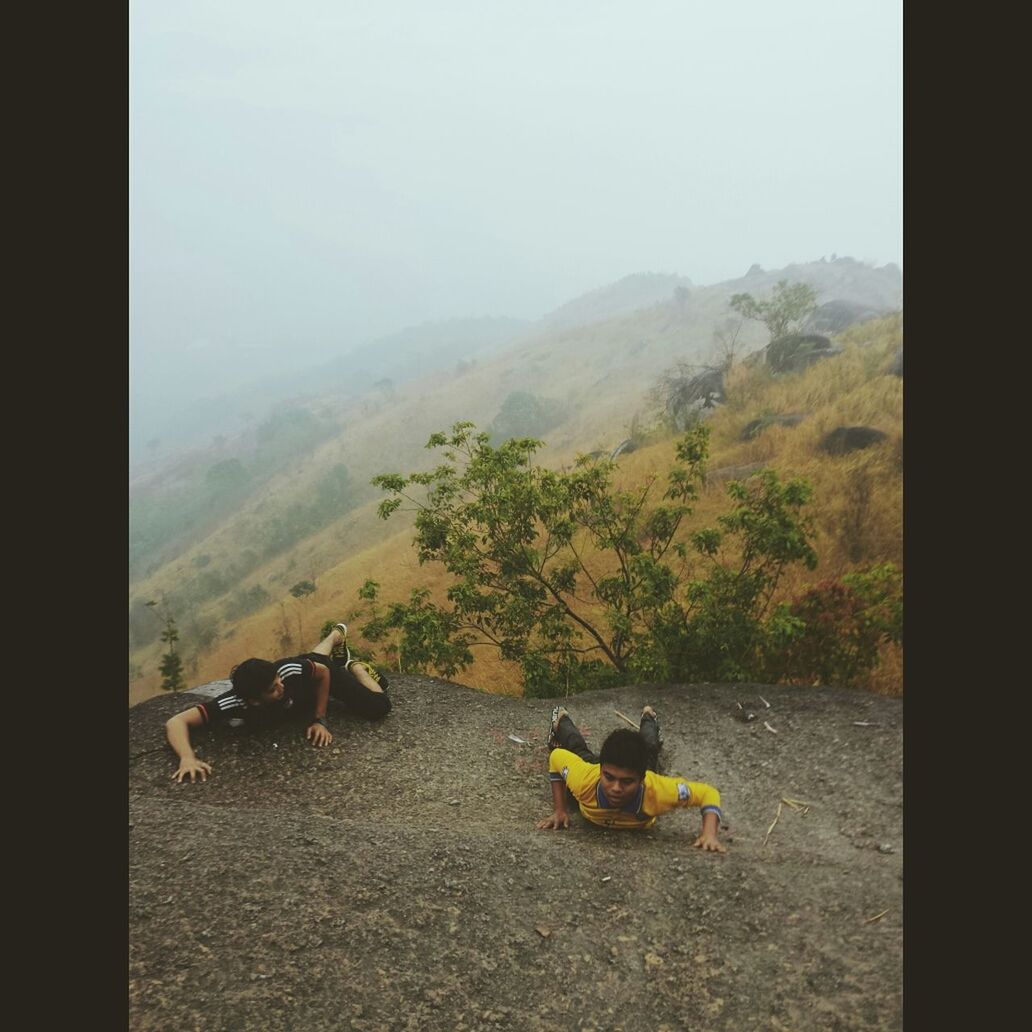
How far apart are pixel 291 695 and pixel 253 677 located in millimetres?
714

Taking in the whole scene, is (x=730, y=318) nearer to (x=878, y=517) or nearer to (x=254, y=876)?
(x=878, y=517)

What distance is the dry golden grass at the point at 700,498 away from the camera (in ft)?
29.7

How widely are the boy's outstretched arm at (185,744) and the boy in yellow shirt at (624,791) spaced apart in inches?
104

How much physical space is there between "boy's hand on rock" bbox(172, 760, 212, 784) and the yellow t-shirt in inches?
105

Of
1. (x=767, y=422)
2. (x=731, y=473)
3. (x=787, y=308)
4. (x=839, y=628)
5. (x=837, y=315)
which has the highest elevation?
(x=787, y=308)

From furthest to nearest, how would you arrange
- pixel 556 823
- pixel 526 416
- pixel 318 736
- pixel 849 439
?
1. pixel 526 416
2. pixel 849 439
3. pixel 318 736
4. pixel 556 823

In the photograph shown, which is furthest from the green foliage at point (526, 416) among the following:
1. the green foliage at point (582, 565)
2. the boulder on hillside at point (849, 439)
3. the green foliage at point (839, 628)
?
the green foliage at point (839, 628)

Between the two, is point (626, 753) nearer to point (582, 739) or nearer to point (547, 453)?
point (582, 739)

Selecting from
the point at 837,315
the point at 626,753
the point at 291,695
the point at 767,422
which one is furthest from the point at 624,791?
the point at 837,315

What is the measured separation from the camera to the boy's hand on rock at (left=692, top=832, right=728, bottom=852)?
4281 millimetres

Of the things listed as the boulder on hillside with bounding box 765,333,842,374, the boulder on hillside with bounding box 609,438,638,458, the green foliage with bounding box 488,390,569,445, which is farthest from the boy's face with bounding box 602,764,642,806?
the green foliage with bounding box 488,390,569,445

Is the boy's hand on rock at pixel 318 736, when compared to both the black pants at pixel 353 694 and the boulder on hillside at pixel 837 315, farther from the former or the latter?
the boulder on hillside at pixel 837 315

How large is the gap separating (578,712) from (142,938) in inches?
181

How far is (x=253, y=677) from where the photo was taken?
545 centimetres
